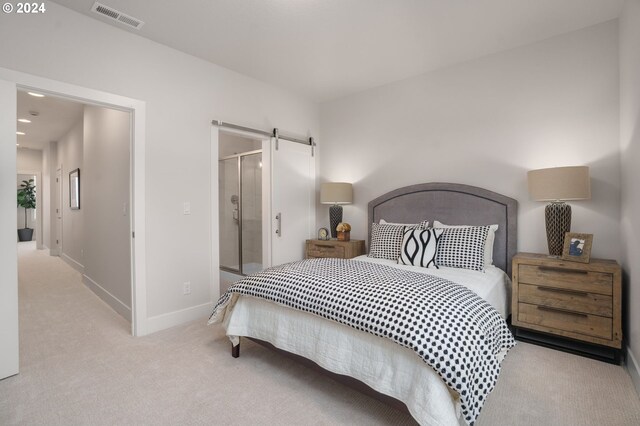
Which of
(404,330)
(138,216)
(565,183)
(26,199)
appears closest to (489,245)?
(565,183)

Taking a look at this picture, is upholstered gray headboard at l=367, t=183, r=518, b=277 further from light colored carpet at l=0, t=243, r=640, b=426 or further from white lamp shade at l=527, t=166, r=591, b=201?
light colored carpet at l=0, t=243, r=640, b=426

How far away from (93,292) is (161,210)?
2.18m

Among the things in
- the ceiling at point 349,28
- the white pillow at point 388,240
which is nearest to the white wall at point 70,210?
the ceiling at point 349,28

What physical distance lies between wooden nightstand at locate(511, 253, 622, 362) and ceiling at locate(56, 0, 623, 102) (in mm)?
1933

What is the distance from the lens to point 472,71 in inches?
127

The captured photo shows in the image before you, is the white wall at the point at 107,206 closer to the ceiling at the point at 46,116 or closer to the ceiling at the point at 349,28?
the ceiling at the point at 46,116

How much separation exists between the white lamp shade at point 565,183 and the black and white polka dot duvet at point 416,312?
1.29 meters

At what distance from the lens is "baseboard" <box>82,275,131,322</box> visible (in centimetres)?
316

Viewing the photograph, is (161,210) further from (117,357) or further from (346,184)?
(346,184)

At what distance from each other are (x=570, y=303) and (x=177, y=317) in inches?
131

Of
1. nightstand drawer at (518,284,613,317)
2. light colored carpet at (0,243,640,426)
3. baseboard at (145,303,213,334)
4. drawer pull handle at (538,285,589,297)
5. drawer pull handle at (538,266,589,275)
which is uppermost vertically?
drawer pull handle at (538,266,589,275)

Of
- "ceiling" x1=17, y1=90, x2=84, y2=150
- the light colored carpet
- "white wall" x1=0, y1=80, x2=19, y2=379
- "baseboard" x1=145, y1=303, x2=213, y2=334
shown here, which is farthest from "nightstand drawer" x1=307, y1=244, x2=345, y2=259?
"ceiling" x1=17, y1=90, x2=84, y2=150

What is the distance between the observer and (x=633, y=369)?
2000mm

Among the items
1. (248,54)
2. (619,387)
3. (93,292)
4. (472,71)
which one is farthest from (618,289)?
(93,292)
